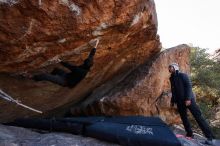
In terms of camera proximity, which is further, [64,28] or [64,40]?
[64,40]

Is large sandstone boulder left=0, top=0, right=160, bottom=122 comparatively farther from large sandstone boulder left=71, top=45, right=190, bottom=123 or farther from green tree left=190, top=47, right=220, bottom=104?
green tree left=190, top=47, right=220, bottom=104

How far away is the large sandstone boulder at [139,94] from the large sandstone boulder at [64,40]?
0.36 metres

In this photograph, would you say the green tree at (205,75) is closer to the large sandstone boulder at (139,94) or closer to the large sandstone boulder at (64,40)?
the large sandstone boulder at (139,94)

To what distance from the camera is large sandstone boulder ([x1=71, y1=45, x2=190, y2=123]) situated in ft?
35.9

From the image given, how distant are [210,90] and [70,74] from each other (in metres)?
15.3

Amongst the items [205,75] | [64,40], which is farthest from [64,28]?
[205,75]

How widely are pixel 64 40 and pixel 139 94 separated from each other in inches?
154

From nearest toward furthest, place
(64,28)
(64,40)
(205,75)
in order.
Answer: (64,28)
(64,40)
(205,75)

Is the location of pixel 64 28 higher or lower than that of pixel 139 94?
higher

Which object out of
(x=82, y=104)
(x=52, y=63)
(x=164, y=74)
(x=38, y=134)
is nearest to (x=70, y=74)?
(x=52, y=63)

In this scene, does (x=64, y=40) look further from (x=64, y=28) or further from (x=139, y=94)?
(x=139, y=94)

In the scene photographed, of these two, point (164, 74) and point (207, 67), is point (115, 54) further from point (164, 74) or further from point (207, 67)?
point (207, 67)

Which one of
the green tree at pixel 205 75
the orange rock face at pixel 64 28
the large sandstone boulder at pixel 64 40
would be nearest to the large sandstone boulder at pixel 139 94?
the large sandstone boulder at pixel 64 40

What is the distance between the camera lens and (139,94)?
11.0 metres
